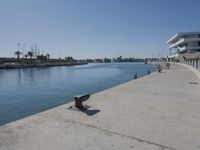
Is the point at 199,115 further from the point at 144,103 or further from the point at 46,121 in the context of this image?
the point at 46,121

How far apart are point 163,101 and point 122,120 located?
4.27 m

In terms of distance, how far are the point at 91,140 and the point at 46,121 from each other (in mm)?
2479

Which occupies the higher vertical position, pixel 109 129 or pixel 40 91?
pixel 109 129

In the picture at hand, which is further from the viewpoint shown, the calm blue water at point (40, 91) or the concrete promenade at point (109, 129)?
the calm blue water at point (40, 91)

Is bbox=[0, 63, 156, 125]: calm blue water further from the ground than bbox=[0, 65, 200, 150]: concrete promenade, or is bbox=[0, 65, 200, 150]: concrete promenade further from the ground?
bbox=[0, 65, 200, 150]: concrete promenade

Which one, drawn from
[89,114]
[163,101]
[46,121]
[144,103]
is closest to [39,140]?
[46,121]

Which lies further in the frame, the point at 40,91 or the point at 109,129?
the point at 40,91

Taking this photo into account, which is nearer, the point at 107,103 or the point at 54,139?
the point at 54,139

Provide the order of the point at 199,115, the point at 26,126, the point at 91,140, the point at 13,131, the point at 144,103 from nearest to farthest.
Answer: the point at 91,140 < the point at 13,131 < the point at 26,126 < the point at 199,115 < the point at 144,103

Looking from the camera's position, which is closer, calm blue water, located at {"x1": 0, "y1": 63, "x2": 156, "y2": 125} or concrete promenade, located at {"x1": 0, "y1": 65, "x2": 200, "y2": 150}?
concrete promenade, located at {"x1": 0, "y1": 65, "x2": 200, "y2": 150}

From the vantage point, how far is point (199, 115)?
793cm

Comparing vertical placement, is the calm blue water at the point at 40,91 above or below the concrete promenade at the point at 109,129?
below

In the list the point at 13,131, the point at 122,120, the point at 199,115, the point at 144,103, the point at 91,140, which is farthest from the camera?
the point at 144,103

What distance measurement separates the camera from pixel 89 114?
8281 millimetres
